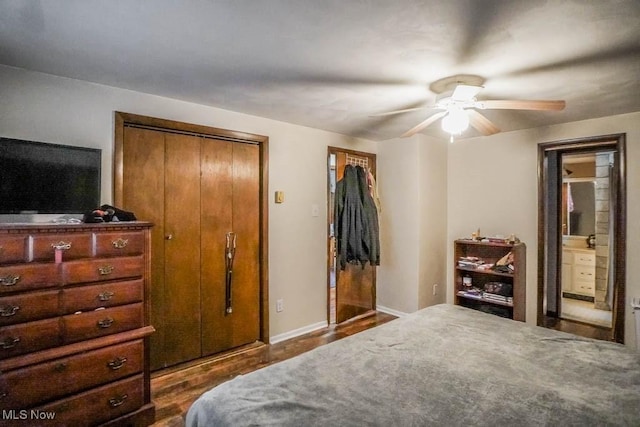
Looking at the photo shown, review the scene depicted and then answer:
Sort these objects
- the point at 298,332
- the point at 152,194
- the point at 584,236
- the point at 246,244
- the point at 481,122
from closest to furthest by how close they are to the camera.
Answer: the point at 481,122, the point at 152,194, the point at 246,244, the point at 298,332, the point at 584,236

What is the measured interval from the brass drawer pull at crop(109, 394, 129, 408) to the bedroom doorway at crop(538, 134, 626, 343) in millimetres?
3794

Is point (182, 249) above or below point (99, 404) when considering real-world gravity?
above

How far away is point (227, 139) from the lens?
291cm

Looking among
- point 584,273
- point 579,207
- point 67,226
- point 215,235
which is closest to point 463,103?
point 215,235

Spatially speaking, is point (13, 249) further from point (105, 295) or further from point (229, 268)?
point (229, 268)

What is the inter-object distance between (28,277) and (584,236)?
595cm

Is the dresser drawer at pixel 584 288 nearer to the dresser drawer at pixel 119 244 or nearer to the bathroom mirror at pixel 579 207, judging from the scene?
the bathroom mirror at pixel 579 207

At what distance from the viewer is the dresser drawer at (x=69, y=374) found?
1559 millimetres

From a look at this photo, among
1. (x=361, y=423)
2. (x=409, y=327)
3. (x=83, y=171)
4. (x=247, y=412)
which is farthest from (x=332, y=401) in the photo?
(x=83, y=171)

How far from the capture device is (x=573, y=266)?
454 centimetres

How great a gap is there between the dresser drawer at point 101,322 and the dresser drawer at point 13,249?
38cm

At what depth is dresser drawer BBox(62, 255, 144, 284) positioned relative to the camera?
1.73 m

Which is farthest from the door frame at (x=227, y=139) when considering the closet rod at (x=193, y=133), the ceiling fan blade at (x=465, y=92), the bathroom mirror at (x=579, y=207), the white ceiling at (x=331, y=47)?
the bathroom mirror at (x=579, y=207)

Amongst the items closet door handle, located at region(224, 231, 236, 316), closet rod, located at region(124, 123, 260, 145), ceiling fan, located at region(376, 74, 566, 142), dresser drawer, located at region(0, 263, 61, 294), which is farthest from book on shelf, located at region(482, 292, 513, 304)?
dresser drawer, located at region(0, 263, 61, 294)
